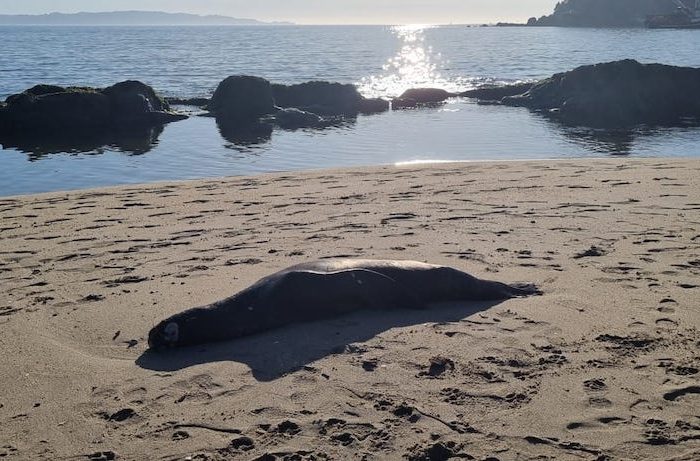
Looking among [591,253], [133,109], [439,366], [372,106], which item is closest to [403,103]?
[372,106]

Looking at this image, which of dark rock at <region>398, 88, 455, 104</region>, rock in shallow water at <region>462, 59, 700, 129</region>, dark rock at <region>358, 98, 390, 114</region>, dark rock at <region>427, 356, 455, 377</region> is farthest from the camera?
dark rock at <region>398, 88, 455, 104</region>

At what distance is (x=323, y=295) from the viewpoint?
5.87 meters

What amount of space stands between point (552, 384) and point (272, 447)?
6.23 ft

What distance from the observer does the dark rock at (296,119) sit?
79.0 ft

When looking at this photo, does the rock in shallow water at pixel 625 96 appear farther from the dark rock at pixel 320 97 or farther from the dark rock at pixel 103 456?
the dark rock at pixel 103 456

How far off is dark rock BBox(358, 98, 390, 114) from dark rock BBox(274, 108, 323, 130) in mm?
4038

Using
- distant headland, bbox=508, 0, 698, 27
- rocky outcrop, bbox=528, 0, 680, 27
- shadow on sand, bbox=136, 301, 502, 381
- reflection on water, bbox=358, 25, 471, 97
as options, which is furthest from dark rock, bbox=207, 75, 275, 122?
rocky outcrop, bbox=528, 0, 680, 27

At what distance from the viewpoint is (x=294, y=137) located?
2109 cm

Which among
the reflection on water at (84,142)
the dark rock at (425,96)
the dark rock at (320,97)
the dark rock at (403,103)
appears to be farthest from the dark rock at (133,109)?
the dark rock at (425,96)

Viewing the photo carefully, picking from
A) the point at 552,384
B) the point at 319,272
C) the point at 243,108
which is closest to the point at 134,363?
the point at 319,272

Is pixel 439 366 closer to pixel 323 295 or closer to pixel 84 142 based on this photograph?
pixel 323 295

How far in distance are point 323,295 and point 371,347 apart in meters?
0.78

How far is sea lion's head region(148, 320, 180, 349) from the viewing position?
213 inches

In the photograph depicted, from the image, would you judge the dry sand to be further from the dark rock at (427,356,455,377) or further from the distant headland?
the distant headland
